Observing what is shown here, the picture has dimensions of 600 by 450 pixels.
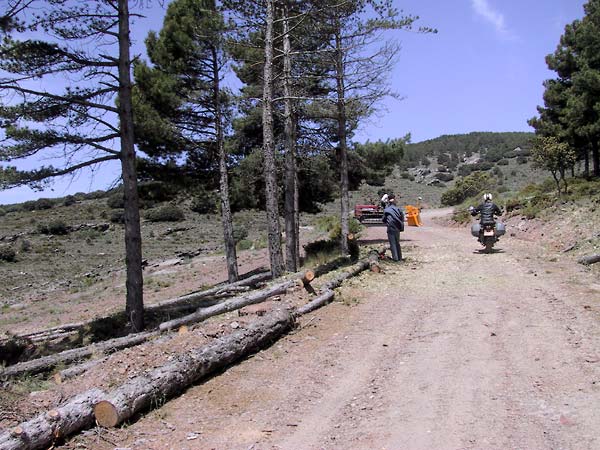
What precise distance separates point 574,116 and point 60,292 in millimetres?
29506

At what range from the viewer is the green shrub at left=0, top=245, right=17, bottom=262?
4275 cm

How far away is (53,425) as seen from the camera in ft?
16.3

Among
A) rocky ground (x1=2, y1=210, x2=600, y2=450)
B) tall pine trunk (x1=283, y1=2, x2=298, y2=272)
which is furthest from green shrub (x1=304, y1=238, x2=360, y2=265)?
rocky ground (x1=2, y1=210, x2=600, y2=450)

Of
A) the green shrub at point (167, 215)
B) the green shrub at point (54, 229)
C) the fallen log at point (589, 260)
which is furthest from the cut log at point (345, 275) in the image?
the green shrub at point (54, 229)

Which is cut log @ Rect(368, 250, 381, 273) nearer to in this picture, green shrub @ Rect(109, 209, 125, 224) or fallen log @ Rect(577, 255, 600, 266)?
fallen log @ Rect(577, 255, 600, 266)

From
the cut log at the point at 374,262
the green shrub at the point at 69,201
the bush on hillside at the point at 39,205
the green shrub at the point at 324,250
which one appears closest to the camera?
the cut log at the point at 374,262

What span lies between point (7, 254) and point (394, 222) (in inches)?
1542

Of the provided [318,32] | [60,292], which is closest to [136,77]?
[318,32]

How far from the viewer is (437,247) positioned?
61.3ft

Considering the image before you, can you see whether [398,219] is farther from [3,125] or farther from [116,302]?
[116,302]

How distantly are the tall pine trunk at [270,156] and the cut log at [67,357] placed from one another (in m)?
4.60

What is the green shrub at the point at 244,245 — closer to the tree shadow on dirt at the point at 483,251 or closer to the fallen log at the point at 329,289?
the tree shadow on dirt at the point at 483,251

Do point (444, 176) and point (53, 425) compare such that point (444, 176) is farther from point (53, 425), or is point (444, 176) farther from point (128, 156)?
point (53, 425)

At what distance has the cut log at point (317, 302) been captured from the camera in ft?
31.2
